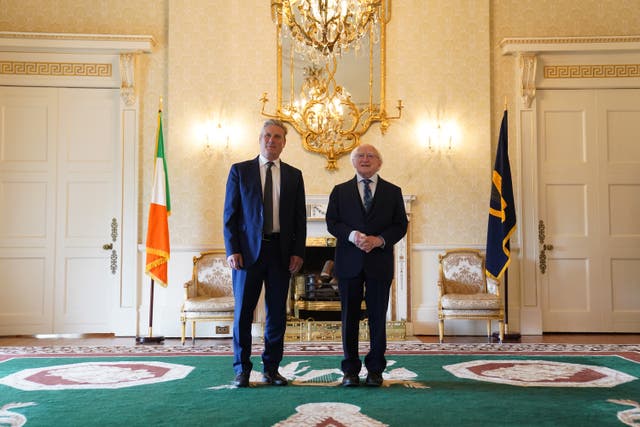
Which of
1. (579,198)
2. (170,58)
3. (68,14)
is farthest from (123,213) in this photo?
Result: (579,198)

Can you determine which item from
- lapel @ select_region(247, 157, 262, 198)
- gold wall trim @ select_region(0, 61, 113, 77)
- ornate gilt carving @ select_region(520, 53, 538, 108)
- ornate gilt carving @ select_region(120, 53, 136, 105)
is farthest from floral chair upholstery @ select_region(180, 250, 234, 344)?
ornate gilt carving @ select_region(520, 53, 538, 108)

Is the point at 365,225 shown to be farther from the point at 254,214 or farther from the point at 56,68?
the point at 56,68

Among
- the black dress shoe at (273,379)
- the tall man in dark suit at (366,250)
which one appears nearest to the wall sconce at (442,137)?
the tall man in dark suit at (366,250)

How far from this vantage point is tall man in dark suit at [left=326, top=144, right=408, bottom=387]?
372cm

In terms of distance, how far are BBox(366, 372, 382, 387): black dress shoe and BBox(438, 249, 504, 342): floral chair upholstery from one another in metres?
2.56

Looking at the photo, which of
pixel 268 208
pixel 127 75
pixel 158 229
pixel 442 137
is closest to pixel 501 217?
pixel 442 137

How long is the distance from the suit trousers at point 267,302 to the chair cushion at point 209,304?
227cm

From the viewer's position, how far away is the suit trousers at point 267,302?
3.73 meters

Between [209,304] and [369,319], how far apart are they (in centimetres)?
264

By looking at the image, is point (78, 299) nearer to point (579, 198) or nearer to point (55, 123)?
point (55, 123)

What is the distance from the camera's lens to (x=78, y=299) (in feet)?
22.5

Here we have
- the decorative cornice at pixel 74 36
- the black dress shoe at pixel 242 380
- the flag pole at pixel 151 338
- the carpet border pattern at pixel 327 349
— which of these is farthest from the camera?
the decorative cornice at pixel 74 36

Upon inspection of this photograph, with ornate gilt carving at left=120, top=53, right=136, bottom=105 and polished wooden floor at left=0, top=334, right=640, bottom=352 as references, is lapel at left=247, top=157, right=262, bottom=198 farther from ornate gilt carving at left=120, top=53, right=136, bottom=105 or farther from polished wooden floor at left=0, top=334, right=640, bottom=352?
ornate gilt carving at left=120, top=53, right=136, bottom=105

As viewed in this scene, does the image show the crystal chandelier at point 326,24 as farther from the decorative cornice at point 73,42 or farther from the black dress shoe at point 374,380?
the decorative cornice at point 73,42
